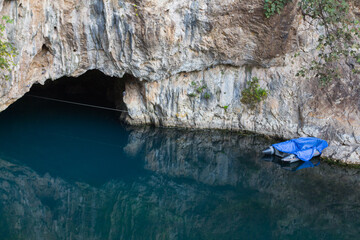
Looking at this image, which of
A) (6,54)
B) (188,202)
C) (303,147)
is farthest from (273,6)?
(6,54)

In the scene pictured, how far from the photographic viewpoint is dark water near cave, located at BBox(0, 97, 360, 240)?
889 centimetres

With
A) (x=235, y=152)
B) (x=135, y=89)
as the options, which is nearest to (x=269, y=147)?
(x=235, y=152)

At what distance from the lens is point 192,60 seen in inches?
590

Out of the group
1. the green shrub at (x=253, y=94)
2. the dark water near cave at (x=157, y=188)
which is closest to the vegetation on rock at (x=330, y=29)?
the green shrub at (x=253, y=94)

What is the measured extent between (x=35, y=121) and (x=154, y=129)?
617cm

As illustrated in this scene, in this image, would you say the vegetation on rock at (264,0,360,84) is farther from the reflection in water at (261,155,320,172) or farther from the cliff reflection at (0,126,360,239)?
the cliff reflection at (0,126,360,239)

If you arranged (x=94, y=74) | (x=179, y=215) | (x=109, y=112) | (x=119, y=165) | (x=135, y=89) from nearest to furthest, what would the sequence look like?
(x=179, y=215) < (x=119, y=165) < (x=135, y=89) < (x=109, y=112) < (x=94, y=74)

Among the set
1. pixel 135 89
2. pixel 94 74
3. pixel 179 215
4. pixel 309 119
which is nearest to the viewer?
pixel 179 215

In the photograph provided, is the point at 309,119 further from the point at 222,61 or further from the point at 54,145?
the point at 54,145

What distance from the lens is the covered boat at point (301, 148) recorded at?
43.9 ft

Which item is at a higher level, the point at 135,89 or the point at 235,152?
the point at 135,89

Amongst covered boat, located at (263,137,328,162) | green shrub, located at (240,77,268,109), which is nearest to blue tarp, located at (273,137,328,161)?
covered boat, located at (263,137,328,162)

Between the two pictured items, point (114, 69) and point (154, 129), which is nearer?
point (114, 69)

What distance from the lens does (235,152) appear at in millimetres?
14406
